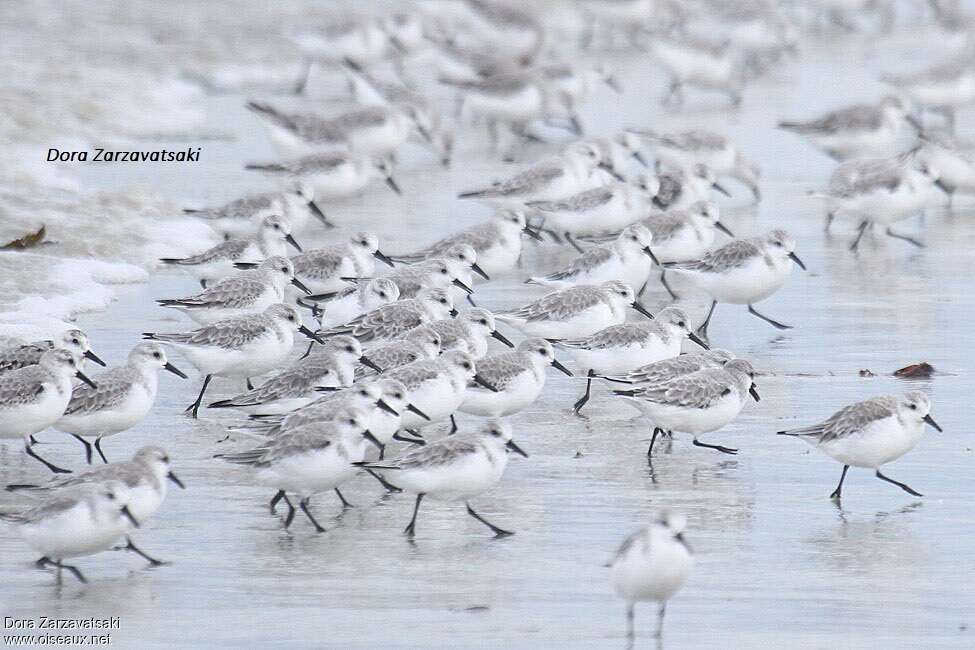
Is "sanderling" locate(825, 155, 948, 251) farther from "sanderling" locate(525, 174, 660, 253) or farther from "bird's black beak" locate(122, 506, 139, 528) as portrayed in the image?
"bird's black beak" locate(122, 506, 139, 528)

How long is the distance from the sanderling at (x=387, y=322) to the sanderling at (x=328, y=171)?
18.0 feet

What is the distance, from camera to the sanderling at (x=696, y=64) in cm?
2302

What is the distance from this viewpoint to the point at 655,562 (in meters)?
6.51

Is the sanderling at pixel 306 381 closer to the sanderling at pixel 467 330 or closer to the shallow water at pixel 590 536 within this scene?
the shallow water at pixel 590 536

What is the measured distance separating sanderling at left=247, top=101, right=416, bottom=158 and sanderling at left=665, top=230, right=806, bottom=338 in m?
6.35

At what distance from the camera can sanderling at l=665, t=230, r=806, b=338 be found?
40.2 feet

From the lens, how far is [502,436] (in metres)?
8.20

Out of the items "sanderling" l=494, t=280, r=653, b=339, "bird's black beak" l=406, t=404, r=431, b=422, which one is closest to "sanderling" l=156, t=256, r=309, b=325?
"sanderling" l=494, t=280, r=653, b=339

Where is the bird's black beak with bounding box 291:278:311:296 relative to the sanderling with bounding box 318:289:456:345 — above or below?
below

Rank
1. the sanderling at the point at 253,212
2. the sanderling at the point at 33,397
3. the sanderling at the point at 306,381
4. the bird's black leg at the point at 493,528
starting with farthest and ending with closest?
1. the sanderling at the point at 253,212
2. the sanderling at the point at 306,381
3. the sanderling at the point at 33,397
4. the bird's black leg at the point at 493,528

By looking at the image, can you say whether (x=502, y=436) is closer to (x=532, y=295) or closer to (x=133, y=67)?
(x=532, y=295)

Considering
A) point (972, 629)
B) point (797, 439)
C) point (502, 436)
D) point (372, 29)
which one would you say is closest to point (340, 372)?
point (502, 436)

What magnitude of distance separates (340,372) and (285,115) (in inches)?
354

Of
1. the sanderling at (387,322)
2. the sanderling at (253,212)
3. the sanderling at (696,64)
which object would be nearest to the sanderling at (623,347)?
the sanderling at (387,322)
